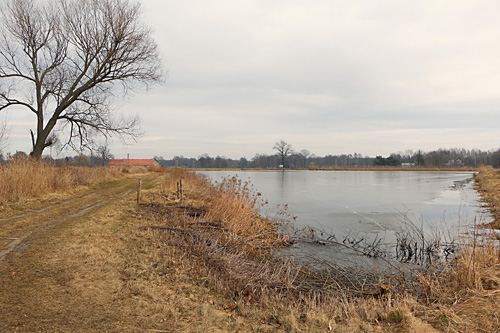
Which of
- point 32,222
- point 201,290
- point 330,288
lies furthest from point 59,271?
point 330,288

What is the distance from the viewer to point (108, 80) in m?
18.1

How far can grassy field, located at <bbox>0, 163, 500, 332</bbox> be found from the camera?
11.1 feet

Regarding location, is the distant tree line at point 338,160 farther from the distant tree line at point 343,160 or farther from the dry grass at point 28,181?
the dry grass at point 28,181

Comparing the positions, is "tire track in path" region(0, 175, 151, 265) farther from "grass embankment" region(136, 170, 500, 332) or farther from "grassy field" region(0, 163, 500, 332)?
"grass embankment" region(136, 170, 500, 332)

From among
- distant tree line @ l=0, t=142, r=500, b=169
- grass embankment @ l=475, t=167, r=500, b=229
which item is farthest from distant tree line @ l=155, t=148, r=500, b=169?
grass embankment @ l=475, t=167, r=500, b=229

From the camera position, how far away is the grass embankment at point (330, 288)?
353cm

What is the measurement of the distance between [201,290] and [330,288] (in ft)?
7.56

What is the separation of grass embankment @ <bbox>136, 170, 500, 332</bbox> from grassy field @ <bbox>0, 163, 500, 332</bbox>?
0.06ft

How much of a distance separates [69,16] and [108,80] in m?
3.85

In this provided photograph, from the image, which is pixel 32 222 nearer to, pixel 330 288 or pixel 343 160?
pixel 330 288

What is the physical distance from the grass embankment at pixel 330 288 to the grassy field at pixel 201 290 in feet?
0.06

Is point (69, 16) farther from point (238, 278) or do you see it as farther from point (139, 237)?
point (238, 278)

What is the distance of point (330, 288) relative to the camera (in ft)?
17.1

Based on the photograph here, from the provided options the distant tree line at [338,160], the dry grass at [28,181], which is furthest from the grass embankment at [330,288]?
the distant tree line at [338,160]
